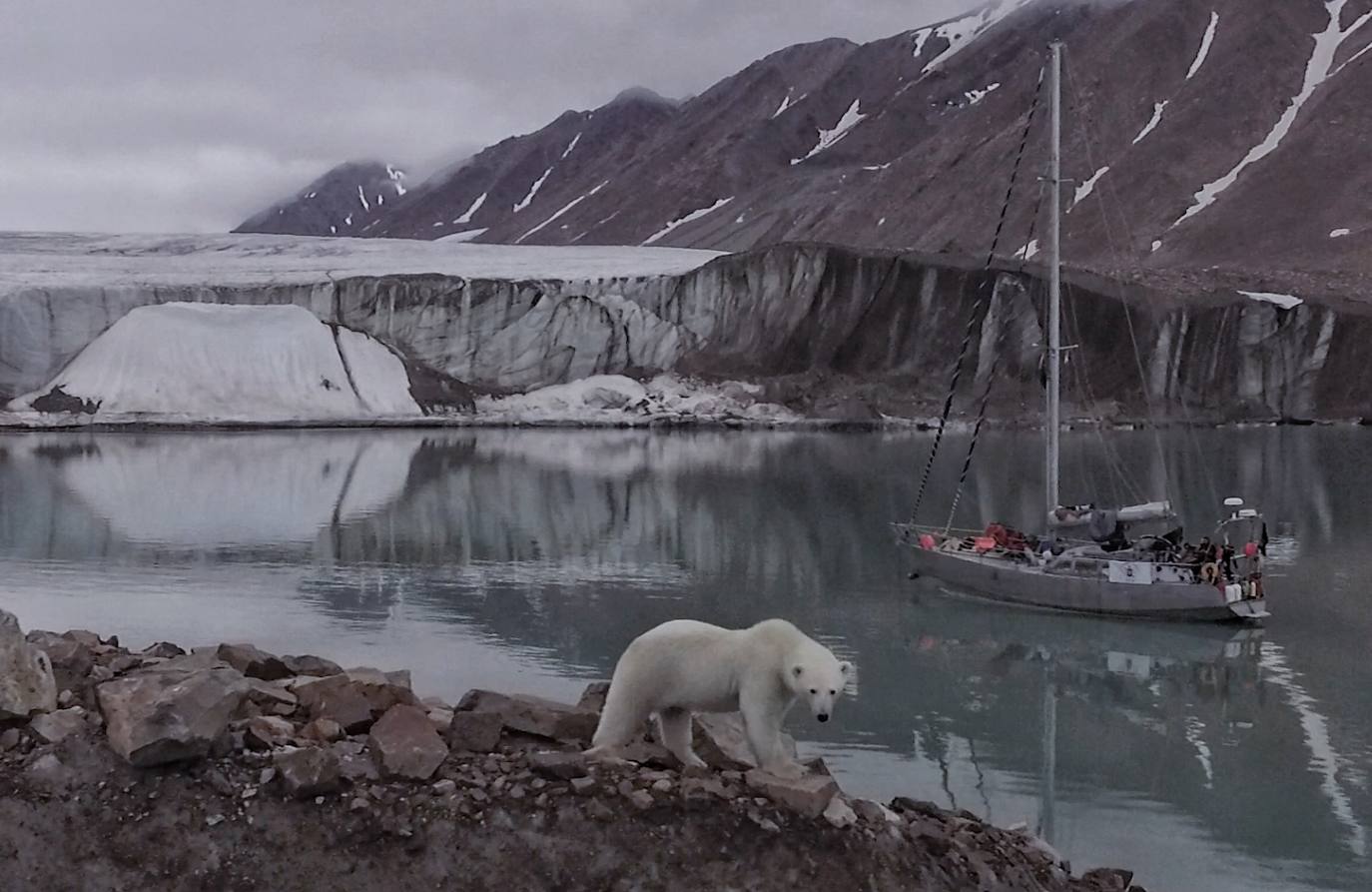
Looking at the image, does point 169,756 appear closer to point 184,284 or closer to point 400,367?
point 400,367

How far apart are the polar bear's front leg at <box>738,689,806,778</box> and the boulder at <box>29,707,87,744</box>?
2488 mm

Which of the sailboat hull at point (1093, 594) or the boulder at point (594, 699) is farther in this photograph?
the sailboat hull at point (1093, 594)

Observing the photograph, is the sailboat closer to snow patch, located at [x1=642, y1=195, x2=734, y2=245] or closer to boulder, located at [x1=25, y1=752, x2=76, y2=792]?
boulder, located at [x1=25, y1=752, x2=76, y2=792]

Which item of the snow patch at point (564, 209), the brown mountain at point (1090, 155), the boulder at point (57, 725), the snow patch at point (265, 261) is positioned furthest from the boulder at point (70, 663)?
the snow patch at point (564, 209)

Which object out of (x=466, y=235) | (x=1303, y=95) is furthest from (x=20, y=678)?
(x=466, y=235)

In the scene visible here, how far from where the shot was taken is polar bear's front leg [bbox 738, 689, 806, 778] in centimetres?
539

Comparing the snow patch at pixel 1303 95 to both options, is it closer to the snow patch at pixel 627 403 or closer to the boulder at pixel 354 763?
the snow patch at pixel 627 403

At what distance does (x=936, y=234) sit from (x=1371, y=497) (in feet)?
252

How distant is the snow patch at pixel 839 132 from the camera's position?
151 meters

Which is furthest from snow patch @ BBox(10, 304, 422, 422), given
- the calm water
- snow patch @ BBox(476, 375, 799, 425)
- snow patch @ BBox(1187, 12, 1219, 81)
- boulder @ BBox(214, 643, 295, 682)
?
snow patch @ BBox(1187, 12, 1219, 81)

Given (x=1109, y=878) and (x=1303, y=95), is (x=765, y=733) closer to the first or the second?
(x=1109, y=878)

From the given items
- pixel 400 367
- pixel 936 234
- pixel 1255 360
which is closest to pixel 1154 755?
pixel 400 367

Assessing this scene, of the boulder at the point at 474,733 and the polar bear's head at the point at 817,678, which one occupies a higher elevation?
the polar bear's head at the point at 817,678

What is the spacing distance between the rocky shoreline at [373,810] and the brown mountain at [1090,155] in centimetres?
5790
